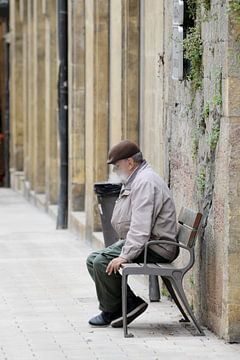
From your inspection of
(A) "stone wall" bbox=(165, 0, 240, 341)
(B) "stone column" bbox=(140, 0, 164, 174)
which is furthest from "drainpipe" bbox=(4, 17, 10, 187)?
(A) "stone wall" bbox=(165, 0, 240, 341)

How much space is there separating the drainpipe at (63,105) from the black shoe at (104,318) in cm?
990

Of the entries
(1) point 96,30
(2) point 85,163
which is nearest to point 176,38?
(1) point 96,30

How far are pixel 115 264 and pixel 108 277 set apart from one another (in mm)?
268

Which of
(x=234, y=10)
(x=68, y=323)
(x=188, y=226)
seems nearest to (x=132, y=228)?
(x=188, y=226)

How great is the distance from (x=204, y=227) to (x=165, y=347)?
1233 mm

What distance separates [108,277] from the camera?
10.8 metres

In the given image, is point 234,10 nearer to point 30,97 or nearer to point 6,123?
point 30,97

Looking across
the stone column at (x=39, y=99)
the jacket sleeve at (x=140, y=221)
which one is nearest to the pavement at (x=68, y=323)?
the jacket sleeve at (x=140, y=221)

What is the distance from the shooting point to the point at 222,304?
10219 mm

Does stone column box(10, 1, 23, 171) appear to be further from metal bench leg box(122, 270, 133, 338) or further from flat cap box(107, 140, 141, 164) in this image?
metal bench leg box(122, 270, 133, 338)

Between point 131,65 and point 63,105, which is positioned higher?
point 131,65

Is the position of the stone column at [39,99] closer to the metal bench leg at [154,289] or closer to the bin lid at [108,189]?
the bin lid at [108,189]

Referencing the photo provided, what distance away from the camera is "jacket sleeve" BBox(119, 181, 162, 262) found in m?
10.5

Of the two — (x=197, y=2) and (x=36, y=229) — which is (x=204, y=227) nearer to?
(x=197, y=2)
